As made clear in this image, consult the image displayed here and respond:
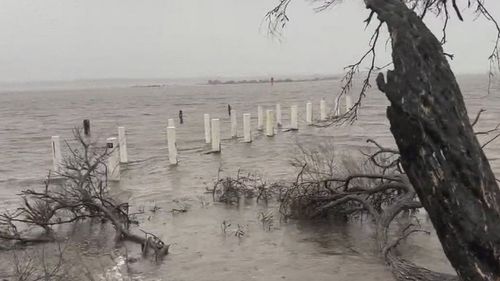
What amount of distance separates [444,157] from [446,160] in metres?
0.02

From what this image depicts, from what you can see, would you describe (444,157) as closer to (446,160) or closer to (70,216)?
(446,160)

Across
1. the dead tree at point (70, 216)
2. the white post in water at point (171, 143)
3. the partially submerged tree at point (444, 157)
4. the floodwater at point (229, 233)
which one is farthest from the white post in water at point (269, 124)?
the partially submerged tree at point (444, 157)

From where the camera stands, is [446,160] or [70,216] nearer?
[446,160]

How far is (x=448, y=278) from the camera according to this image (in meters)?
5.24

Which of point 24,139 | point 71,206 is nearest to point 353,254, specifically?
point 71,206

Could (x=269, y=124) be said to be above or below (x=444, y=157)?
below

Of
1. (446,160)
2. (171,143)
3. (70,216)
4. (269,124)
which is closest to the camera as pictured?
(446,160)

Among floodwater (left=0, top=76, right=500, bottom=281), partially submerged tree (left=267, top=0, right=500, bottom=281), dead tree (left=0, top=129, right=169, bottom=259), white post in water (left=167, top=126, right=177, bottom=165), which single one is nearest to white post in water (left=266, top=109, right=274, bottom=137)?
floodwater (left=0, top=76, right=500, bottom=281)

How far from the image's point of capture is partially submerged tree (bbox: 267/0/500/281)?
3312 millimetres

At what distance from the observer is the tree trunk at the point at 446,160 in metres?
3.31

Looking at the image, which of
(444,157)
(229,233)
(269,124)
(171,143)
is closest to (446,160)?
(444,157)

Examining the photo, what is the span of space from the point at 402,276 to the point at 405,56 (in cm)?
333

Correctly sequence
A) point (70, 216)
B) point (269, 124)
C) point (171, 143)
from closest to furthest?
point (70, 216) → point (171, 143) → point (269, 124)

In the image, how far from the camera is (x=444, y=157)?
3.33 m
